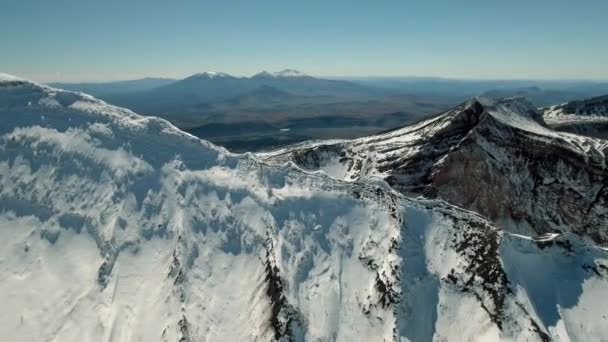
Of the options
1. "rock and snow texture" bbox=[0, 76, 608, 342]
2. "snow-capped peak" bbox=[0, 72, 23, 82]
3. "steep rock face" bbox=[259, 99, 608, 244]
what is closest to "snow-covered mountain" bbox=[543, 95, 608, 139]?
"steep rock face" bbox=[259, 99, 608, 244]

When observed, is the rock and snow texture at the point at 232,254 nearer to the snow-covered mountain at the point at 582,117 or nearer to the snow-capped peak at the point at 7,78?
the snow-capped peak at the point at 7,78

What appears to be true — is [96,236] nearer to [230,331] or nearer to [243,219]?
[243,219]

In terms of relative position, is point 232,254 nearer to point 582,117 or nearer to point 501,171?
point 501,171

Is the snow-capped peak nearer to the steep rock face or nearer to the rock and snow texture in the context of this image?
the rock and snow texture

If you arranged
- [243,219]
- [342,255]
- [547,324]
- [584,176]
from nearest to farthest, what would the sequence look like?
1. [547,324]
2. [342,255]
3. [243,219]
4. [584,176]

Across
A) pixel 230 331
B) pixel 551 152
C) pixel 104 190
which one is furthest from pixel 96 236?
pixel 551 152

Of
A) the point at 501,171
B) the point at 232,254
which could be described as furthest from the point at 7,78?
the point at 501,171
